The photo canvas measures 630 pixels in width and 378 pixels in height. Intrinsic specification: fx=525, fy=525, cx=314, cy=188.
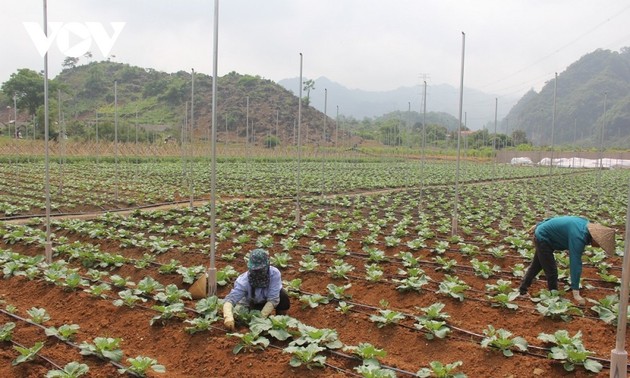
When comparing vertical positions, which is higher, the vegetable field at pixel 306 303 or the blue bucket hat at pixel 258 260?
the blue bucket hat at pixel 258 260

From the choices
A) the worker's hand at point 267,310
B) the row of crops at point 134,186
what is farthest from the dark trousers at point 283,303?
the row of crops at point 134,186

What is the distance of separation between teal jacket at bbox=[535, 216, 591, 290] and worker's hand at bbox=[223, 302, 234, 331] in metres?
4.05

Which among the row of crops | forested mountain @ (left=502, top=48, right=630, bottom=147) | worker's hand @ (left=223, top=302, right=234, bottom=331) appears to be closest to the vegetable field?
worker's hand @ (left=223, top=302, right=234, bottom=331)

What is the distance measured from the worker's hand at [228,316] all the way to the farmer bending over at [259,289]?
65 millimetres

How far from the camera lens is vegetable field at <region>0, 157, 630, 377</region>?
487 cm

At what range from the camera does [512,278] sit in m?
8.05

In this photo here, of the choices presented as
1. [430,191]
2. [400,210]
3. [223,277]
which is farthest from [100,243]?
[430,191]

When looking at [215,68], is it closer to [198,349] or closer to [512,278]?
[198,349]

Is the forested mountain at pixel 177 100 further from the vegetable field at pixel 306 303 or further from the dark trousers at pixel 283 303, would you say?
the dark trousers at pixel 283 303

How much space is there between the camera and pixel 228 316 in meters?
5.47

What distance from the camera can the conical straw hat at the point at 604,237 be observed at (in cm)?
613

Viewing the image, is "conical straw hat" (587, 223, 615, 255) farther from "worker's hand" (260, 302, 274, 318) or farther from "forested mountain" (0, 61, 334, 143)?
"forested mountain" (0, 61, 334, 143)

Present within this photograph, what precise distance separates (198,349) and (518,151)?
52.9 meters

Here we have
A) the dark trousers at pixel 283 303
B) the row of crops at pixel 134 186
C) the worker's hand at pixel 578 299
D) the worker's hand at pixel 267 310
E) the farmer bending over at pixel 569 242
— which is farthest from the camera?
the row of crops at pixel 134 186
